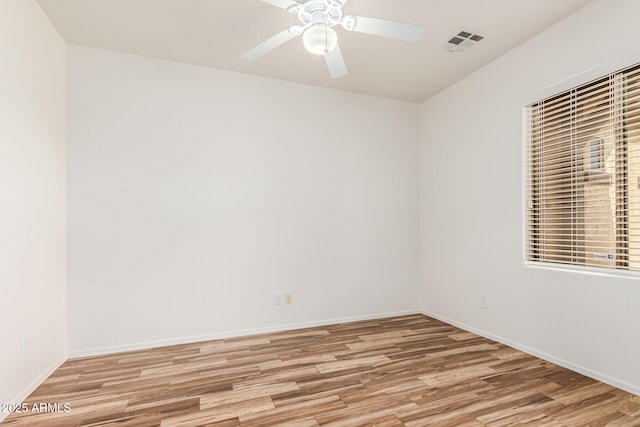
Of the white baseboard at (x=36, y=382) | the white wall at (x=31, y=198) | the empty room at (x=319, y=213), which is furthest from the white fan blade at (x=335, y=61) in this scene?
the white baseboard at (x=36, y=382)

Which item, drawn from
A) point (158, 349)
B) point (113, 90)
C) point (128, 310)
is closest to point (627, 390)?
point (158, 349)

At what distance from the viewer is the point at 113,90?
3.07m

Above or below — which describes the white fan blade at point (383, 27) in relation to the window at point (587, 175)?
above

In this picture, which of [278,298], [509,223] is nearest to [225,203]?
[278,298]

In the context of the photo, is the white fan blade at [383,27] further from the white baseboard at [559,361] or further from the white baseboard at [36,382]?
the white baseboard at [36,382]

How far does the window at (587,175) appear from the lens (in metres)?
2.33

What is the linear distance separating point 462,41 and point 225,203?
265cm

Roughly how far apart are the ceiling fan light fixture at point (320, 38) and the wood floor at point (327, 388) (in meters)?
2.22

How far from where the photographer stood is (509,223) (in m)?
3.14

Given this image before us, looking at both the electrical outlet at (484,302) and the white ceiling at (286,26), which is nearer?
the white ceiling at (286,26)

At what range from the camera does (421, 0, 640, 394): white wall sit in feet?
7.66

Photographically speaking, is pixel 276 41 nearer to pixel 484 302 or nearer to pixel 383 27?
pixel 383 27

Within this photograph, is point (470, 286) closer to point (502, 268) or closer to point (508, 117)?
point (502, 268)

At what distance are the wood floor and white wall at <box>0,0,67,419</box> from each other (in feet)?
0.95
